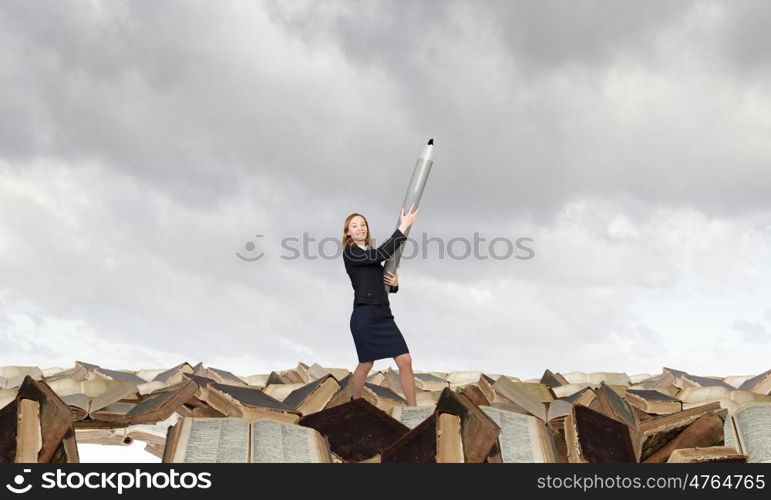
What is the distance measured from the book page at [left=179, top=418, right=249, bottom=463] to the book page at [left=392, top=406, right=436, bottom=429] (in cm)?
110

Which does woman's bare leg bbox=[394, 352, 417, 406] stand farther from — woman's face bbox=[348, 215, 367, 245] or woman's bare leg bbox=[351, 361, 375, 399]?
woman's face bbox=[348, 215, 367, 245]

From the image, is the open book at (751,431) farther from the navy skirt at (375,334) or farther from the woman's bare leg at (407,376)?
the navy skirt at (375,334)

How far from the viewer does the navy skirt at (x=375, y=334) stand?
6418 millimetres

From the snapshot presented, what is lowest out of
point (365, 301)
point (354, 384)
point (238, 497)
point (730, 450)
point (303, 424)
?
point (238, 497)

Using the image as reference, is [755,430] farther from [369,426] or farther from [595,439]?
[369,426]

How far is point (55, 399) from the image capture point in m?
4.67

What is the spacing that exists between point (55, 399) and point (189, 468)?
1326 millimetres

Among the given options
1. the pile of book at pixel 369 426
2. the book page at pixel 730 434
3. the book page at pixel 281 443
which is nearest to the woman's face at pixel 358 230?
the pile of book at pixel 369 426

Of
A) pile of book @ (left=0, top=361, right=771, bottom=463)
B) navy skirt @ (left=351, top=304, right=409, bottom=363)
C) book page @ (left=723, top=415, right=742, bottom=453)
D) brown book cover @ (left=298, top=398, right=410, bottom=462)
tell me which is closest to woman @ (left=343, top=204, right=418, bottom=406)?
navy skirt @ (left=351, top=304, right=409, bottom=363)

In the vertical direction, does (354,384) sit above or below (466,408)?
above

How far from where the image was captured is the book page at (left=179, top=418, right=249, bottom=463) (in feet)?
13.7

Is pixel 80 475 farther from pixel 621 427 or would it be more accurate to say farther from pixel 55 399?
pixel 621 427

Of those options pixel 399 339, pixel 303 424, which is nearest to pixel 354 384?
pixel 399 339

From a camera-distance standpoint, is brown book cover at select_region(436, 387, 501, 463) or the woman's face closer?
brown book cover at select_region(436, 387, 501, 463)
